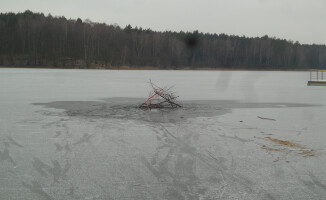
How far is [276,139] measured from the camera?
19.4ft

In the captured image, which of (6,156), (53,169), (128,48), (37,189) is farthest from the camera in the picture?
(128,48)

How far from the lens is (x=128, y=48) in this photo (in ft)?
301

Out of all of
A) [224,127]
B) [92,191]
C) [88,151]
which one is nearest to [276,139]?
[224,127]

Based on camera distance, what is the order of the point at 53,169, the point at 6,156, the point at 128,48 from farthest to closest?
the point at 128,48
the point at 6,156
the point at 53,169

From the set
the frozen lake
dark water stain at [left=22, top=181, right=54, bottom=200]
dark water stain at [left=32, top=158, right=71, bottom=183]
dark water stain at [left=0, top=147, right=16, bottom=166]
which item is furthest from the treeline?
dark water stain at [left=22, top=181, right=54, bottom=200]

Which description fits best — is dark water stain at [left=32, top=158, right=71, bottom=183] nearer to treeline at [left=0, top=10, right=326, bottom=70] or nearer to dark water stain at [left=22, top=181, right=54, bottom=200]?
dark water stain at [left=22, top=181, right=54, bottom=200]

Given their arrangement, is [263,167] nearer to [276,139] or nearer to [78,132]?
[276,139]

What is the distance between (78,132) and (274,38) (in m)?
128

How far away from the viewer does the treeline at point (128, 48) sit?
257 ft

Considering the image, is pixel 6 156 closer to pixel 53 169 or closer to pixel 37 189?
pixel 53 169

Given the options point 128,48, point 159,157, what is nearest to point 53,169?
point 159,157

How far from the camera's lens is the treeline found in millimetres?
78312

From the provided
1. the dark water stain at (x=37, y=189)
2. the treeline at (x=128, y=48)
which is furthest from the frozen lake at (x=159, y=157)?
the treeline at (x=128, y=48)

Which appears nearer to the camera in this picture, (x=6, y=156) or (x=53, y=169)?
(x=53, y=169)
